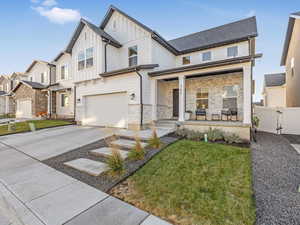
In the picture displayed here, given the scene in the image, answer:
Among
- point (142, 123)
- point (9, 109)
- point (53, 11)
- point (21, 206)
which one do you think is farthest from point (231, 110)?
point (9, 109)

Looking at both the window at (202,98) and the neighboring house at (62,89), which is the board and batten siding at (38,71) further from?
the window at (202,98)

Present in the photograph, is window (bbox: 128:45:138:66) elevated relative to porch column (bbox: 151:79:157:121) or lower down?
elevated

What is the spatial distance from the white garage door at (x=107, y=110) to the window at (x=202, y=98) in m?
5.33

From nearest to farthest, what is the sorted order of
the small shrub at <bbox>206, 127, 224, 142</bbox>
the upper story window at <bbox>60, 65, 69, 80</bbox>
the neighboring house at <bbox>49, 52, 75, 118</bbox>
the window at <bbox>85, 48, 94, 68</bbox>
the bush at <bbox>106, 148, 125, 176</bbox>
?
the bush at <bbox>106, 148, 125, 176</bbox>
the small shrub at <bbox>206, 127, 224, 142</bbox>
the window at <bbox>85, 48, 94, 68</bbox>
the neighboring house at <bbox>49, 52, 75, 118</bbox>
the upper story window at <bbox>60, 65, 69, 80</bbox>

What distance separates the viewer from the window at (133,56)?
35.3 ft

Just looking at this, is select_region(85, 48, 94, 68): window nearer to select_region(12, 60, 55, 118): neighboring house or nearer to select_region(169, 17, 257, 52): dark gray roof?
select_region(169, 17, 257, 52): dark gray roof

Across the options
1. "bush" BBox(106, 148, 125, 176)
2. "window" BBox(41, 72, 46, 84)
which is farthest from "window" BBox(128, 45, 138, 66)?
"window" BBox(41, 72, 46, 84)

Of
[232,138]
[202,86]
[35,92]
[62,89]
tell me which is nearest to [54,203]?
[232,138]

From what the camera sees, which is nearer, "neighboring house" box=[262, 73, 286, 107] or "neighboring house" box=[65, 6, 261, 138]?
"neighboring house" box=[65, 6, 261, 138]

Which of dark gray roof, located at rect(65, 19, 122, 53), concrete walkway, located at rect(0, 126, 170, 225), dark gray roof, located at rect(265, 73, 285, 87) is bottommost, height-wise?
concrete walkway, located at rect(0, 126, 170, 225)

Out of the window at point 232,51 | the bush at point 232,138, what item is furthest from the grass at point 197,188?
the window at point 232,51

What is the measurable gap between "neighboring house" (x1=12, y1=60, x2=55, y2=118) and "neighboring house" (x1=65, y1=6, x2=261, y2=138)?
24.5 ft

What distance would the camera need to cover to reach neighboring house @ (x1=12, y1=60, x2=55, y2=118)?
1658cm

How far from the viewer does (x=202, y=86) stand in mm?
10602
